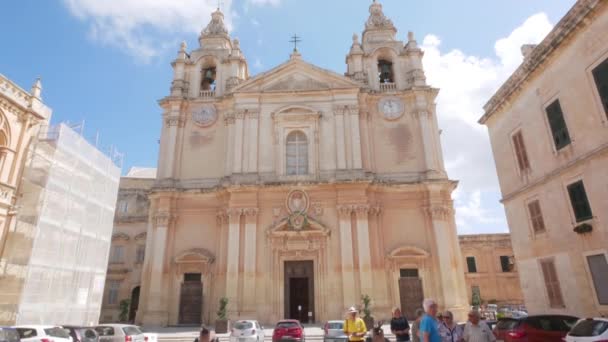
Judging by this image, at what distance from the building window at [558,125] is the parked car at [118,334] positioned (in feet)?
46.8

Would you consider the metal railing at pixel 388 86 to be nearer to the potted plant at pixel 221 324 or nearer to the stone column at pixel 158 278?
the stone column at pixel 158 278

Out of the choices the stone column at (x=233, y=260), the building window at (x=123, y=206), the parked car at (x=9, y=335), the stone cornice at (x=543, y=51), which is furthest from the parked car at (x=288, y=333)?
the building window at (x=123, y=206)

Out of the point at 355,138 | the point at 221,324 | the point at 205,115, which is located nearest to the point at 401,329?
the point at 221,324

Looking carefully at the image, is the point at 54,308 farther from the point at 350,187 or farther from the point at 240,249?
the point at 350,187

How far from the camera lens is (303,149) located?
2250 centimetres

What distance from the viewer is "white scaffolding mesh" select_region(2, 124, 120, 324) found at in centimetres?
1432

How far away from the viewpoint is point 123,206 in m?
29.3

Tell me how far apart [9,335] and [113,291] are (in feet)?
60.6

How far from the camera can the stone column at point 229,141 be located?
2205 centimetres

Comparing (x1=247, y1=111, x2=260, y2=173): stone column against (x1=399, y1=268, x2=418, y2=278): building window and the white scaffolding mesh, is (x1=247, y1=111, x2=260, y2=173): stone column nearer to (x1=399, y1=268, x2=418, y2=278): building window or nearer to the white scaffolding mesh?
the white scaffolding mesh

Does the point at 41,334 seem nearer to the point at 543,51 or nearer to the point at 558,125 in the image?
the point at 558,125

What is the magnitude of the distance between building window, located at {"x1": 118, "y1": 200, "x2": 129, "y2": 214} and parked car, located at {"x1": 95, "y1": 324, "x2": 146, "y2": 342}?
19.6 metres

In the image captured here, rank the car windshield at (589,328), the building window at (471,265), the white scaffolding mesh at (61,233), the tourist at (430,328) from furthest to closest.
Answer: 1. the building window at (471,265)
2. the white scaffolding mesh at (61,233)
3. the car windshield at (589,328)
4. the tourist at (430,328)

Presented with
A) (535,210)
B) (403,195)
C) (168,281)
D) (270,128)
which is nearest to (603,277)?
(535,210)
